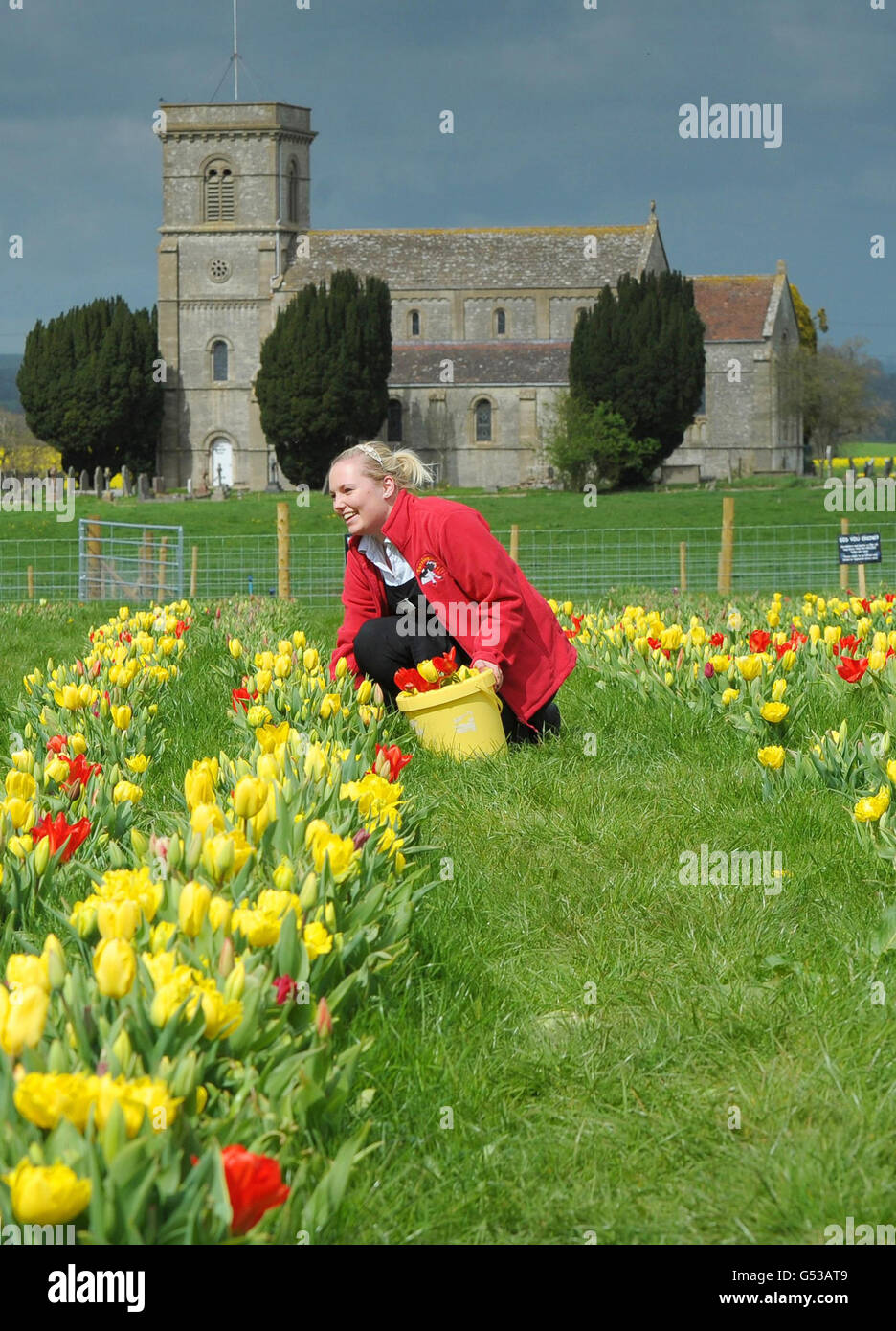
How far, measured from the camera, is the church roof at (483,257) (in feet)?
206

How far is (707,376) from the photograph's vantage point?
6306 centimetres

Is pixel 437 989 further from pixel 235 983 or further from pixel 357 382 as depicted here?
pixel 357 382

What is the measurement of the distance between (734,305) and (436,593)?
6252cm

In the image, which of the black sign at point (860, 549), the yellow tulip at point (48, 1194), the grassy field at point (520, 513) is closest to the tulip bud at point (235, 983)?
the yellow tulip at point (48, 1194)

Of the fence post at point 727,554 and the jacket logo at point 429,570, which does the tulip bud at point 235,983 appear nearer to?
the jacket logo at point 429,570

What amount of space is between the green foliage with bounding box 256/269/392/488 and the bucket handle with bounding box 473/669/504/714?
5071 cm

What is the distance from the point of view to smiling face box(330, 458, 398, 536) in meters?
5.16

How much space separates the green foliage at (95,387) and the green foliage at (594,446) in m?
19.1

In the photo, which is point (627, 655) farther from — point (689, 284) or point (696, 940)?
point (689, 284)

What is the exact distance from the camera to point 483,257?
6406cm

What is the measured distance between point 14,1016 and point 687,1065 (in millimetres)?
1359

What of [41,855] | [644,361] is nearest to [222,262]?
[644,361]

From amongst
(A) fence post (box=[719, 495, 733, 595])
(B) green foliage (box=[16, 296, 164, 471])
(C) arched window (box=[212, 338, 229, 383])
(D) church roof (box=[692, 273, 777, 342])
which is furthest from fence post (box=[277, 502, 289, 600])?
(D) church roof (box=[692, 273, 777, 342])

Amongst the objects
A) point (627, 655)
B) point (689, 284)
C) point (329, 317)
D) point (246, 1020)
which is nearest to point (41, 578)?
point (627, 655)
